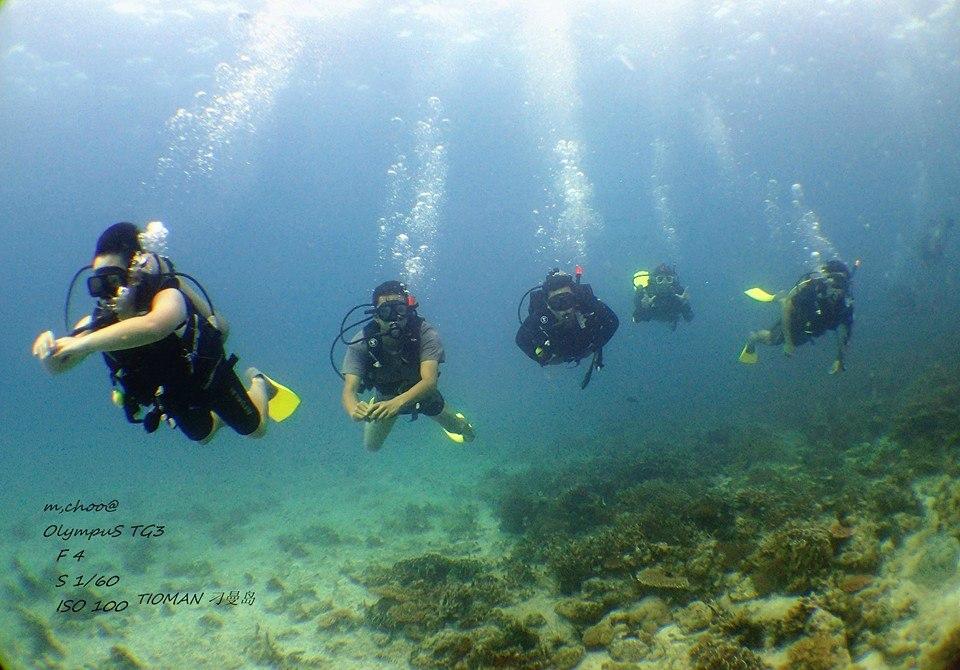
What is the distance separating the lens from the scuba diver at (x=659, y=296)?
557 inches

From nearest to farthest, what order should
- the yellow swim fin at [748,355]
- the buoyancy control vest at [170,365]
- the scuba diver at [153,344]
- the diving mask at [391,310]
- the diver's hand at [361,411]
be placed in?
the scuba diver at [153,344] < the buoyancy control vest at [170,365] < the diver's hand at [361,411] < the diving mask at [391,310] < the yellow swim fin at [748,355]

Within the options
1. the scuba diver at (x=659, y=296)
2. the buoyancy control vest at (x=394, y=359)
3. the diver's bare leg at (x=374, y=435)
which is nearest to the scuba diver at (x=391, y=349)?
the buoyancy control vest at (x=394, y=359)

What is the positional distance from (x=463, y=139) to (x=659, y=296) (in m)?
52.2

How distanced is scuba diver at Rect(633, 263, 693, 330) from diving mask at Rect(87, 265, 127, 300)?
12844 millimetres

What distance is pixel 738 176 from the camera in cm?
9131

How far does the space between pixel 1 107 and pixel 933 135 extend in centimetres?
11050

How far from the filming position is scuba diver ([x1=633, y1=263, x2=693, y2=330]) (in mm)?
14141

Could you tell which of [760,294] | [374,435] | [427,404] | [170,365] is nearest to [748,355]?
[760,294]

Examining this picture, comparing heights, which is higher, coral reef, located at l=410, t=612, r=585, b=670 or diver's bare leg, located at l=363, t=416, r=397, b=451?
diver's bare leg, located at l=363, t=416, r=397, b=451

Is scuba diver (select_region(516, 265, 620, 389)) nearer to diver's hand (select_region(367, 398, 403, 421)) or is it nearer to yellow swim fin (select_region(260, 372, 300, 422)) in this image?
diver's hand (select_region(367, 398, 403, 421))

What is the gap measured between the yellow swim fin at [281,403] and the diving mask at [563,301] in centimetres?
443

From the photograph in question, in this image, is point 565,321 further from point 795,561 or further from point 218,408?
point 218,408

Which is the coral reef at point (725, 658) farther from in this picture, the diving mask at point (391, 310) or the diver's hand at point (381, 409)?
the diving mask at point (391, 310)

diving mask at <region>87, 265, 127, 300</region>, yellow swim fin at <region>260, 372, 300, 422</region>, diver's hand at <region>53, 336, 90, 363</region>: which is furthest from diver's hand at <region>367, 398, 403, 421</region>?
diver's hand at <region>53, 336, 90, 363</region>
